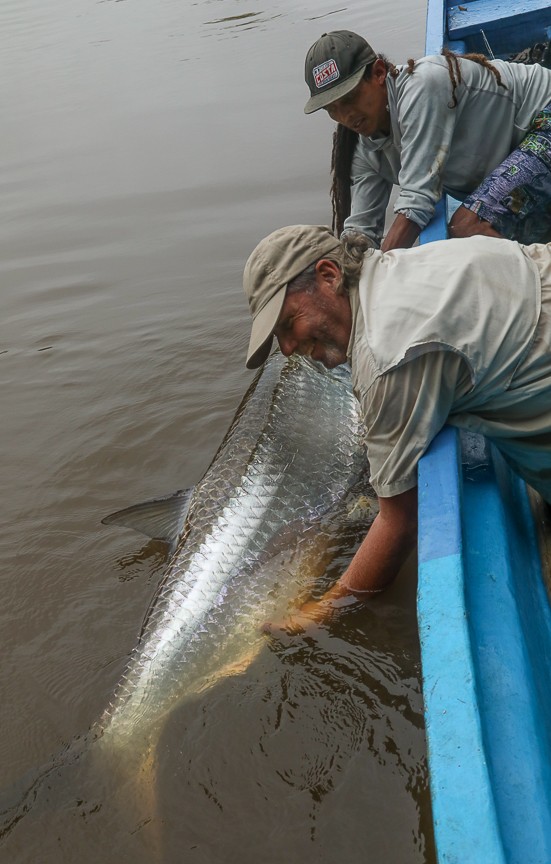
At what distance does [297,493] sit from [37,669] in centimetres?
121

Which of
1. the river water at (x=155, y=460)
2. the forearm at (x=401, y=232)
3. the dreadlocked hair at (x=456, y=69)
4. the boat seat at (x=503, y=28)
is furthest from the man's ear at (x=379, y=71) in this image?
the boat seat at (x=503, y=28)

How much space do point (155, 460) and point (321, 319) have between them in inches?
85.1

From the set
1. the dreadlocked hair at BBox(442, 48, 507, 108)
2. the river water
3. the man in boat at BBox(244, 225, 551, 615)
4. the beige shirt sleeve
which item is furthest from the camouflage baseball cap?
the beige shirt sleeve

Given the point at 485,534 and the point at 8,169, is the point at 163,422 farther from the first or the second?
the point at 8,169

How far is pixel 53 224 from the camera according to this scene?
824cm

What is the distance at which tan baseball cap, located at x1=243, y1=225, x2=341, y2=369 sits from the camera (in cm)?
247

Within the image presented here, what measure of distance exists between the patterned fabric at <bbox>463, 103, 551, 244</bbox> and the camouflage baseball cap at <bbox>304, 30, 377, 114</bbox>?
2.46 feet

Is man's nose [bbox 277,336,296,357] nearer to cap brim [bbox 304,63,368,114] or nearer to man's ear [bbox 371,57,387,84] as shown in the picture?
cap brim [bbox 304,63,368,114]

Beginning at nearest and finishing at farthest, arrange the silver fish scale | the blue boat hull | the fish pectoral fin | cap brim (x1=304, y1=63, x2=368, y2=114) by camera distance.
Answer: the blue boat hull
the silver fish scale
the fish pectoral fin
cap brim (x1=304, y1=63, x2=368, y2=114)

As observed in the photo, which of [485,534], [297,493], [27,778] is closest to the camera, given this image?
[485,534]

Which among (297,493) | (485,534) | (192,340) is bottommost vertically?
(192,340)

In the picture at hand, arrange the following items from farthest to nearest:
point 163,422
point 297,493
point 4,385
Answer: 1. point 4,385
2. point 163,422
3. point 297,493

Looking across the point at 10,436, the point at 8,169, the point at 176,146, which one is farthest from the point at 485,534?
the point at 8,169

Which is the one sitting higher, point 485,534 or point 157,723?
point 485,534
